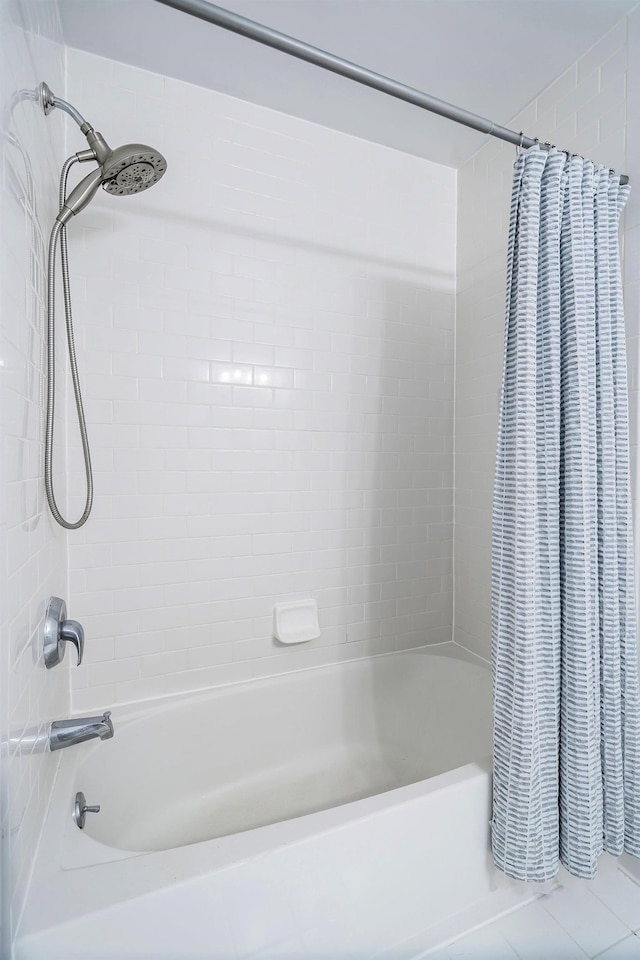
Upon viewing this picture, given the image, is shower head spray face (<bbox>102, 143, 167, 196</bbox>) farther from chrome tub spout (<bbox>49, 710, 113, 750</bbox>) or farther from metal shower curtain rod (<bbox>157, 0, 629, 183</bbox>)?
chrome tub spout (<bbox>49, 710, 113, 750</bbox>)

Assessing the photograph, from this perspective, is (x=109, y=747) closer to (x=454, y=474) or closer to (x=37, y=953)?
(x=37, y=953)

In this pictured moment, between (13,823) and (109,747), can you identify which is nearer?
(13,823)

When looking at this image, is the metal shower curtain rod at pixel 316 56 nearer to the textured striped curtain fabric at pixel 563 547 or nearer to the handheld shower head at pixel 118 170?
the textured striped curtain fabric at pixel 563 547

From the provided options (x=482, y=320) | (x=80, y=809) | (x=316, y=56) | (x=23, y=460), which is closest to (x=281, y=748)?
(x=80, y=809)

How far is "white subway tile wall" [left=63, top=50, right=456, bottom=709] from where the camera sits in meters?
1.63

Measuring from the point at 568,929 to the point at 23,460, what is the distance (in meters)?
1.76

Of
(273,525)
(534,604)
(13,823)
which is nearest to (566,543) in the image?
(534,604)

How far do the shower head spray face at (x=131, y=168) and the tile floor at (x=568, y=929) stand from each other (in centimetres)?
207

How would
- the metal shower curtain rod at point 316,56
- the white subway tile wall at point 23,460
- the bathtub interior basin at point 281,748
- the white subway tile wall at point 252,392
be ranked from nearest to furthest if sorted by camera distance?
the white subway tile wall at point 23,460 < the metal shower curtain rod at point 316,56 < the bathtub interior basin at point 281,748 < the white subway tile wall at point 252,392

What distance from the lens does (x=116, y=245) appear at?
162 cm

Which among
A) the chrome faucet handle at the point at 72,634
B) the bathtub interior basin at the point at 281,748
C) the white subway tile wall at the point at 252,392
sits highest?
the white subway tile wall at the point at 252,392

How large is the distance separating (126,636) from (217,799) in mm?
644

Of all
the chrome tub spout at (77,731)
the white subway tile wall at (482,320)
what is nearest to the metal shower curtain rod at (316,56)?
the white subway tile wall at (482,320)

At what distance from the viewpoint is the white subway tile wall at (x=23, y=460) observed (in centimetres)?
79
